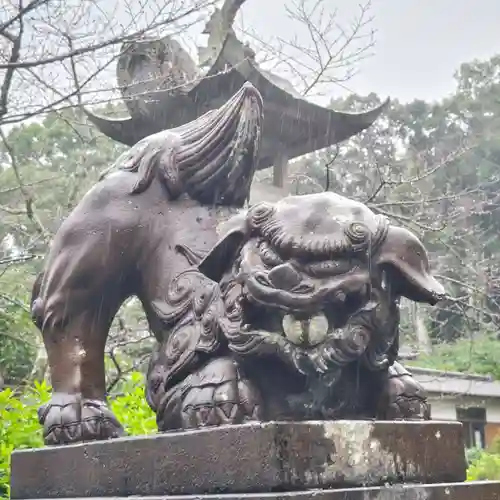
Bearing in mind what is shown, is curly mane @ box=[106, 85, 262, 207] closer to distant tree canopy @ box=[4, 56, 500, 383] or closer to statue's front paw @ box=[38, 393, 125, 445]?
statue's front paw @ box=[38, 393, 125, 445]

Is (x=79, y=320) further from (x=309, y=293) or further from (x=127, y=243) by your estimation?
(x=309, y=293)

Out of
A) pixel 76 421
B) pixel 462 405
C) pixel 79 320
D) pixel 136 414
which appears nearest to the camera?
pixel 76 421

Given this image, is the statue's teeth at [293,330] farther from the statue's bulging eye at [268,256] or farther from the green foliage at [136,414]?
the green foliage at [136,414]

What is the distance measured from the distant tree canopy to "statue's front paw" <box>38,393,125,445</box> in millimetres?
2520

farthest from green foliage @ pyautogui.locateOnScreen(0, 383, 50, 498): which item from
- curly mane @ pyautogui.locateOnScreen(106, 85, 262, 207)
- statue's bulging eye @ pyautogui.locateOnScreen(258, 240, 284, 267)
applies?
statue's bulging eye @ pyautogui.locateOnScreen(258, 240, 284, 267)

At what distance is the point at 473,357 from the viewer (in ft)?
61.2

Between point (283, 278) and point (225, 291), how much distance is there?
0.19m

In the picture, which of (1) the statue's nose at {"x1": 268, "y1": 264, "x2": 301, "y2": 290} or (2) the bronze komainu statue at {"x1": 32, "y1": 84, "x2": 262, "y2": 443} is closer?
(1) the statue's nose at {"x1": 268, "y1": 264, "x2": 301, "y2": 290}

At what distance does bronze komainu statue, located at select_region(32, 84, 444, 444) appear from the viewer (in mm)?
1705

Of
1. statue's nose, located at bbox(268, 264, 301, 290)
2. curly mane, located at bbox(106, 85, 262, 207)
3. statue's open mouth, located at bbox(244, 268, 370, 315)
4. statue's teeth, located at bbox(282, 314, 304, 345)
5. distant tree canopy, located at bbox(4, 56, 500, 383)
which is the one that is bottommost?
statue's teeth, located at bbox(282, 314, 304, 345)

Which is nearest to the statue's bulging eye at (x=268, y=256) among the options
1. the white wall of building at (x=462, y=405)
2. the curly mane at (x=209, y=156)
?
the curly mane at (x=209, y=156)

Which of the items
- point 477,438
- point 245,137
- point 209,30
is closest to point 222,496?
point 245,137

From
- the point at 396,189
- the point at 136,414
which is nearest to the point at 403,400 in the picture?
the point at 136,414

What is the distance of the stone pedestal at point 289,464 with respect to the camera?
147 cm
